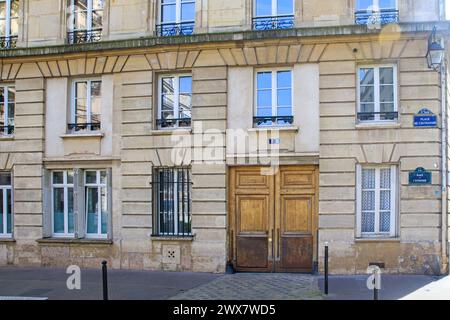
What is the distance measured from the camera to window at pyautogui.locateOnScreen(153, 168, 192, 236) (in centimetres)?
1252

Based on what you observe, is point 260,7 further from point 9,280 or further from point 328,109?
point 9,280

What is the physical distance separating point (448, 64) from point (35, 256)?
37.9ft

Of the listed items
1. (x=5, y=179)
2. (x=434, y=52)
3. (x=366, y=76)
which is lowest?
(x=5, y=179)

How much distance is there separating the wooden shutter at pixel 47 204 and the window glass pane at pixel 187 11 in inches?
212

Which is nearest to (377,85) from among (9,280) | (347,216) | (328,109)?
(328,109)

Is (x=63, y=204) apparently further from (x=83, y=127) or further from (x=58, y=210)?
(x=83, y=127)

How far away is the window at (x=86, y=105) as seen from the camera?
1319 centimetres

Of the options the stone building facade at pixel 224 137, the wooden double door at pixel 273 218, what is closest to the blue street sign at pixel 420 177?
the stone building facade at pixel 224 137

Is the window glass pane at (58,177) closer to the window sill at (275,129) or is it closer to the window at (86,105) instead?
the window at (86,105)

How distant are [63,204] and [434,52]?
31.9 ft

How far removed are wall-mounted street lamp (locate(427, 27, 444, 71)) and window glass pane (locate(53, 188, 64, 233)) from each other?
9555 mm

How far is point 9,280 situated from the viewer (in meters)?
11.6

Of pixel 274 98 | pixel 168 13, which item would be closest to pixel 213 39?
pixel 168 13

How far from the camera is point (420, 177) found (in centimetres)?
1127
